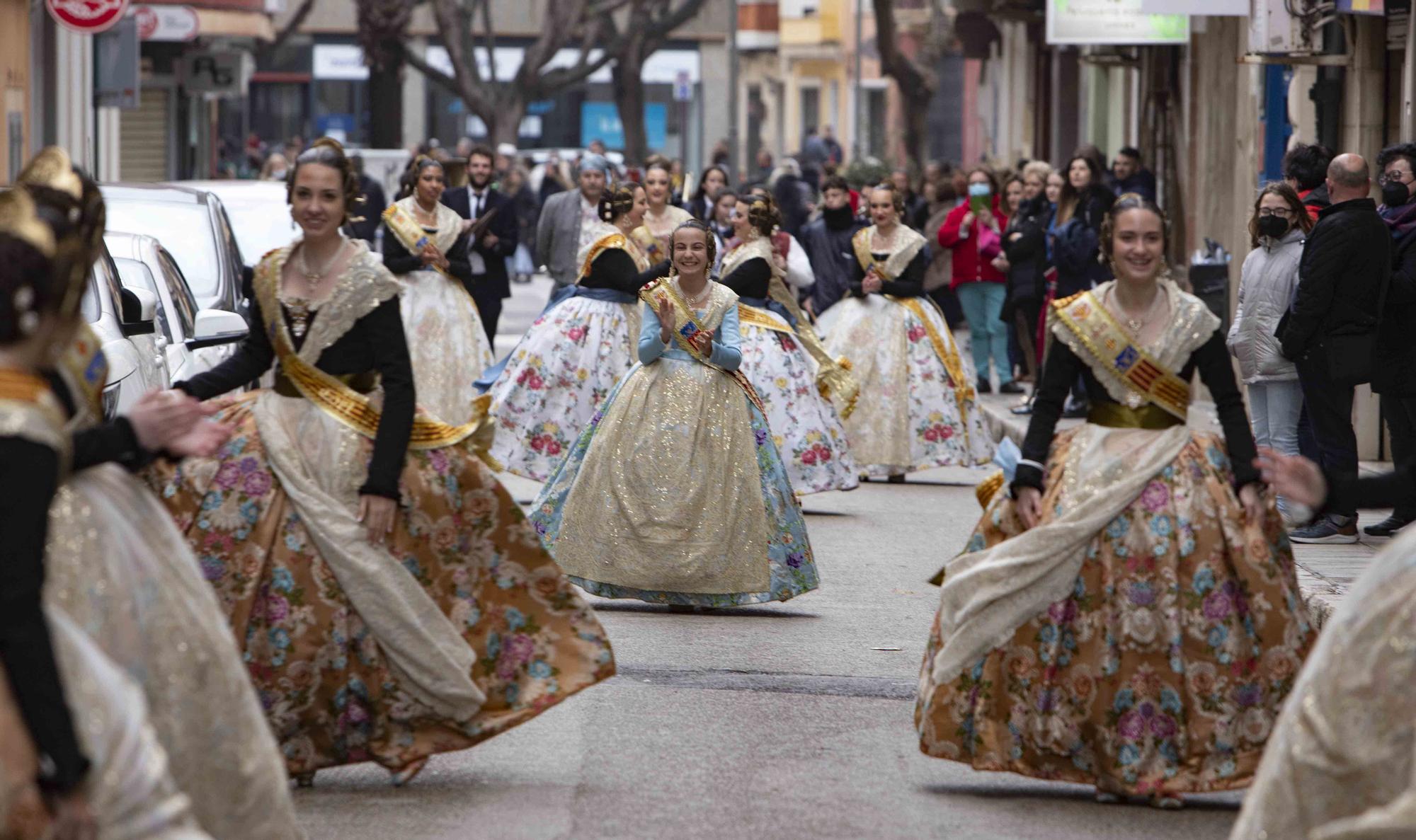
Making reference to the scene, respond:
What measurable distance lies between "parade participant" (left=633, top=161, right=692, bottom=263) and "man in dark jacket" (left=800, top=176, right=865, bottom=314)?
2.16m

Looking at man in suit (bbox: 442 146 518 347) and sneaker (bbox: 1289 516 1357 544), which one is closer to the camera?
sneaker (bbox: 1289 516 1357 544)

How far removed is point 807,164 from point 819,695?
28093 millimetres

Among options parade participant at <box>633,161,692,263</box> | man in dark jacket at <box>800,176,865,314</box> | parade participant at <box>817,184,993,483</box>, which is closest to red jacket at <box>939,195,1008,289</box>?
man in dark jacket at <box>800,176,865,314</box>

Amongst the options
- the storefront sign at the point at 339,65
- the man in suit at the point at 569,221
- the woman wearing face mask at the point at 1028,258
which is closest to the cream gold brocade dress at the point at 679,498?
the man in suit at the point at 569,221

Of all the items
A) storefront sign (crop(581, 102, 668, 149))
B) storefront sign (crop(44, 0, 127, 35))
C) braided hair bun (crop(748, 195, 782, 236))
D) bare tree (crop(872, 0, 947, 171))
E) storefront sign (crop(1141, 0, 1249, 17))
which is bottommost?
braided hair bun (crop(748, 195, 782, 236))

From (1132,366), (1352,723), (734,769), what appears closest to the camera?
(1352,723)

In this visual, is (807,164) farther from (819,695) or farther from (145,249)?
(819,695)

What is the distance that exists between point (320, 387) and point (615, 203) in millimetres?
7099

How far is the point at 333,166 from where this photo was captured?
637 centimetres

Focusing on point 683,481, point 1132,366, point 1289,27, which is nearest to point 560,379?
point 683,481

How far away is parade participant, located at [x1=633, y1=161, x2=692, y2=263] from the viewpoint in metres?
13.9

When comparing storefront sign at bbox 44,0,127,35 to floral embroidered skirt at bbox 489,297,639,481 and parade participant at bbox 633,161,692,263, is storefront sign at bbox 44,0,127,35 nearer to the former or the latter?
parade participant at bbox 633,161,692,263

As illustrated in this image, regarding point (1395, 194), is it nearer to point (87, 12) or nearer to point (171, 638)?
point (171, 638)

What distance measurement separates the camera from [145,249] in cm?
1246
